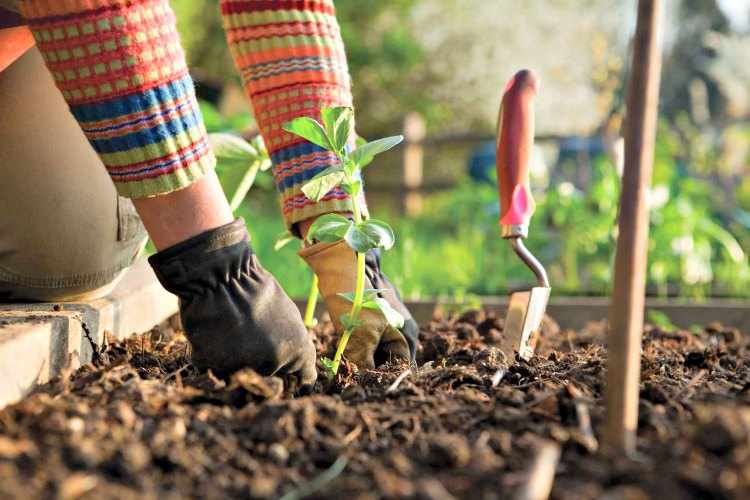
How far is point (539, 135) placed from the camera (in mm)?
7789

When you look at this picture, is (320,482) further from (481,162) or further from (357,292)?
→ (481,162)

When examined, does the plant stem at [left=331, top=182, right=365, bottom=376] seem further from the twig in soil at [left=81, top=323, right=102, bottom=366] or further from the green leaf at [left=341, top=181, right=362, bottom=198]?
the twig in soil at [left=81, top=323, right=102, bottom=366]

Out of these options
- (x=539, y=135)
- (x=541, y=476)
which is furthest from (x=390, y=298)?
(x=539, y=135)

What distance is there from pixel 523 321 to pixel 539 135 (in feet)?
21.4

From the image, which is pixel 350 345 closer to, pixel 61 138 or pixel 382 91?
pixel 61 138

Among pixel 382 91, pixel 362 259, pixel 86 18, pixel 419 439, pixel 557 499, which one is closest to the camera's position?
pixel 557 499

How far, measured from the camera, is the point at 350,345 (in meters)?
1.47

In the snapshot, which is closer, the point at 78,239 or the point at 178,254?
the point at 178,254

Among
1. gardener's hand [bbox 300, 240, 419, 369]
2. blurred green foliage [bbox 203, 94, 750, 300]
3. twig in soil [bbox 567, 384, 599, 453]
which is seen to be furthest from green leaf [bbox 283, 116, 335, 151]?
blurred green foliage [bbox 203, 94, 750, 300]

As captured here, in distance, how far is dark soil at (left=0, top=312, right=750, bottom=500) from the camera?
0.80m

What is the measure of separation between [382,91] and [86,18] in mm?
10934

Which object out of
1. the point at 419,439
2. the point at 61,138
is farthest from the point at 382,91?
the point at 419,439

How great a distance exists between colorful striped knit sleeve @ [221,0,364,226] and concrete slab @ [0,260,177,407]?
1.34 ft

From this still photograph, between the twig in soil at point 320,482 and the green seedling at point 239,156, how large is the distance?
87cm
